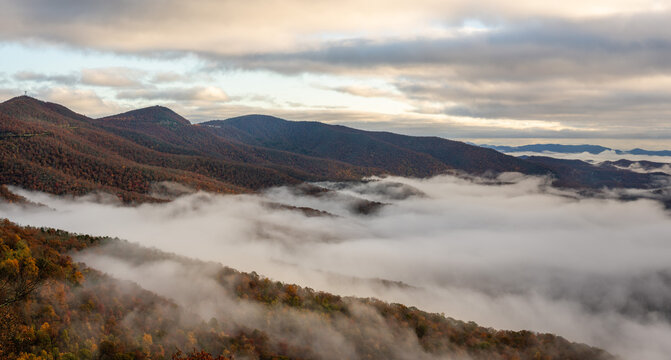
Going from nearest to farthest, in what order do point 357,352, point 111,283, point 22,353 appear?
1. point 22,353
2. point 111,283
3. point 357,352

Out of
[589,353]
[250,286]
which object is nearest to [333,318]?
[250,286]

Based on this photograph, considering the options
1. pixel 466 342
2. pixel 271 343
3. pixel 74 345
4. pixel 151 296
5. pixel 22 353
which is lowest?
pixel 466 342

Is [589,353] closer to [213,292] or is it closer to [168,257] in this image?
[213,292]

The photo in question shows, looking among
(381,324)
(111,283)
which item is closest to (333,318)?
(381,324)

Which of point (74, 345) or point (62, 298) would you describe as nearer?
point (74, 345)

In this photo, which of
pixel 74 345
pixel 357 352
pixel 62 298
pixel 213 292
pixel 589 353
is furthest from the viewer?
pixel 589 353

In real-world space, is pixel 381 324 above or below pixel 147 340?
below
